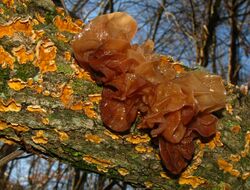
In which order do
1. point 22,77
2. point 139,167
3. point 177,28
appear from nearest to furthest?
point 22,77 → point 139,167 → point 177,28

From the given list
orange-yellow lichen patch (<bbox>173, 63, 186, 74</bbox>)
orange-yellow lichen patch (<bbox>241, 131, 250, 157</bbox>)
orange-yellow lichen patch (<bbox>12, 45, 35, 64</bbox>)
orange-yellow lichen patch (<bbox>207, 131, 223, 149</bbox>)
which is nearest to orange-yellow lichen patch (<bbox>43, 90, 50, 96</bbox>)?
orange-yellow lichen patch (<bbox>12, 45, 35, 64</bbox>)

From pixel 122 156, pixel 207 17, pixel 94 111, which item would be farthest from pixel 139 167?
pixel 207 17

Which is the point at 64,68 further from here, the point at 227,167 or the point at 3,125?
the point at 227,167

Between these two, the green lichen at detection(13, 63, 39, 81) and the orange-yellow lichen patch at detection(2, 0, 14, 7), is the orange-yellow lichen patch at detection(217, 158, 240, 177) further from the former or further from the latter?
the orange-yellow lichen patch at detection(2, 0, 14, 7)

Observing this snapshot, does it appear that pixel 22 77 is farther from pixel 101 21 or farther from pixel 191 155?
pixel 191 155

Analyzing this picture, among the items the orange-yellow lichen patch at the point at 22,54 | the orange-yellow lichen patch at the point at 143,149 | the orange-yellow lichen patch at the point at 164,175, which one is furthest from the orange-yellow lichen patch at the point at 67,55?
the orange-yellow lichen patch at the point at 164,175

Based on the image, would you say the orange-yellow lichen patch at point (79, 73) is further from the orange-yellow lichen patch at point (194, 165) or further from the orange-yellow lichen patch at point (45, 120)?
the orange-yellow lichen patch at point (194, 165)

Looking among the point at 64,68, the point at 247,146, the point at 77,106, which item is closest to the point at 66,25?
the point at 64,68
